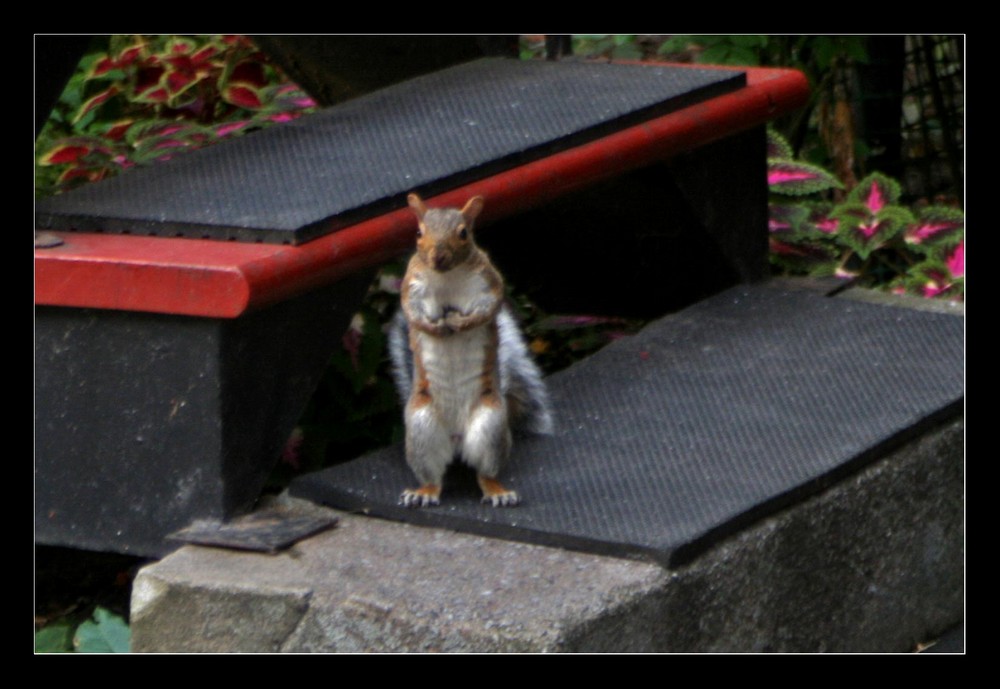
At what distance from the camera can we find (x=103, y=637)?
3.66 meters

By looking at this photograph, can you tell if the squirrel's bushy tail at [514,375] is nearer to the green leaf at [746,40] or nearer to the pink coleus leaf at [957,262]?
the pink coleus leaf at [957,262]

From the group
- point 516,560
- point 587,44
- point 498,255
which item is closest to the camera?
point 516,560

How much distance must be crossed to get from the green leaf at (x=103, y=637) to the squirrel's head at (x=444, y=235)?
107 cm

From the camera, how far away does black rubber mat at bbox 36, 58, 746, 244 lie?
12.4ft

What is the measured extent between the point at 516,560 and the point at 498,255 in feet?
7.33

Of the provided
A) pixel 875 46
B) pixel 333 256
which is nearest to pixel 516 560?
pixel 333 256

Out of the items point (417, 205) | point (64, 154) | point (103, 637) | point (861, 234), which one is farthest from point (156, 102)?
point (103, 637)

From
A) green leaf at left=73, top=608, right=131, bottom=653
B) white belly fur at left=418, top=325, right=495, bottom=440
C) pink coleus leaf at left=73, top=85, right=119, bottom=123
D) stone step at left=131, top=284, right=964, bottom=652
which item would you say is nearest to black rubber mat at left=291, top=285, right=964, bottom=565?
stone step at left=131, top=284, right=964, bottom=652

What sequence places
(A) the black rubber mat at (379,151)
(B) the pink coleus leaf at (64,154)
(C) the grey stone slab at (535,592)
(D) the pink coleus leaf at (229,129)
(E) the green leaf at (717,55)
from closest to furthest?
(C) the grey stone slab at (535,592)
(A) the black rubber mat at (379,151)
(B) the pink coleus leaf at (64,154)
(D) the pink coleus leaf at (229,129)
(E) the green leaf at (717,55)

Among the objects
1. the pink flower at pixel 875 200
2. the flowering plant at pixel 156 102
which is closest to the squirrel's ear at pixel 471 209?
the flowering plant at pixel 156 102

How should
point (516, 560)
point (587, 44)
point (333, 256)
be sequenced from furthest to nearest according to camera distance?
1. point (587, 44)
2. point (333, 256)
3. point (516, 560)

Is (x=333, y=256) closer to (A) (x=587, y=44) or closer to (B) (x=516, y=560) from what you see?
(B) (x=516, y=560)

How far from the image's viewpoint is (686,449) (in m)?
3.96

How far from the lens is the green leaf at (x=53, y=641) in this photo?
12.6 ft
